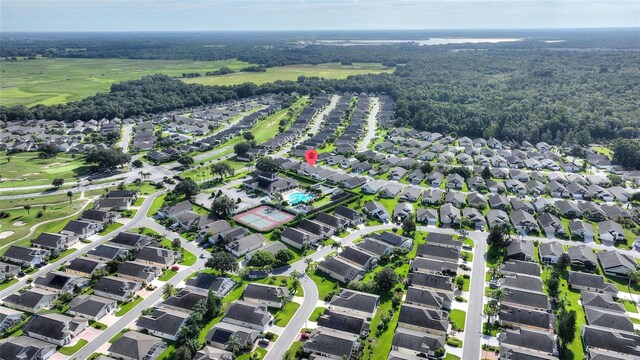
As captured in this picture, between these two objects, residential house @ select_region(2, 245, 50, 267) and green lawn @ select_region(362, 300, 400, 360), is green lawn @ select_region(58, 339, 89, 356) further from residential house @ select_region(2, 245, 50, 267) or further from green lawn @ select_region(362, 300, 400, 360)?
green lawn @ select_region(362, 300, 400, 360)

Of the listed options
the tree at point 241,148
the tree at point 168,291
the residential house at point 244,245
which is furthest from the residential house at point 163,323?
the tree at point 241,148

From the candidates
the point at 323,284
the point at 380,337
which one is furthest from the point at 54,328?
the point at 380,337

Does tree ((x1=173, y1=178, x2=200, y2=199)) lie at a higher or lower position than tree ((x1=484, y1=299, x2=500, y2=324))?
higher

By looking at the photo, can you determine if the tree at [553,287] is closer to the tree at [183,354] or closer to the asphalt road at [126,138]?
the tree at [183,354]

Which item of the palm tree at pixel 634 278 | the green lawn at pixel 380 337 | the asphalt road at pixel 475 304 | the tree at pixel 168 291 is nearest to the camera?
the green lawn at pixel 380 337

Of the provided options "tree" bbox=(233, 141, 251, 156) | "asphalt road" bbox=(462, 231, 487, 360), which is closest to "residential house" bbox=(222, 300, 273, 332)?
"asphalt road" bbox=(462, 231, 487, 360)

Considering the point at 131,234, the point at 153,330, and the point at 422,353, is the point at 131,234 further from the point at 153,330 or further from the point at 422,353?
the point at 422,353
